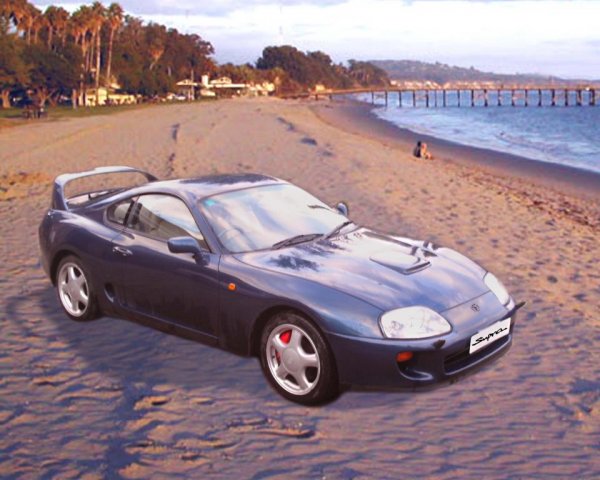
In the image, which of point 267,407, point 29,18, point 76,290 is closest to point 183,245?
point 267,407

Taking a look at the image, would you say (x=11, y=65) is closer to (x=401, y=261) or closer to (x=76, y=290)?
(x=76, y=290)

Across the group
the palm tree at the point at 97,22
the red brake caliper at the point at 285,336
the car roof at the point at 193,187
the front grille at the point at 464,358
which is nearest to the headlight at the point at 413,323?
the front grille at the point at 464,358

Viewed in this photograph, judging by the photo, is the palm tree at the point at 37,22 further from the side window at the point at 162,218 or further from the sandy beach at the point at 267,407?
the side window at the point at 162,218

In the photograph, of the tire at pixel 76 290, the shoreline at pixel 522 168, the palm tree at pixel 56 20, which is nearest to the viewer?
the tire at pixel 76 290

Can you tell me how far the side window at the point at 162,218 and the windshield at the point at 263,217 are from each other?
0.17 m

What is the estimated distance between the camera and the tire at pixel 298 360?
445 centimetres

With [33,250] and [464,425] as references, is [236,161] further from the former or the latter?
[464,425]

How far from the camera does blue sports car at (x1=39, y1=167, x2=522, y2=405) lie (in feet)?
14.3

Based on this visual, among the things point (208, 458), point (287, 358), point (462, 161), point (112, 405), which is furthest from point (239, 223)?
point (462, 161)

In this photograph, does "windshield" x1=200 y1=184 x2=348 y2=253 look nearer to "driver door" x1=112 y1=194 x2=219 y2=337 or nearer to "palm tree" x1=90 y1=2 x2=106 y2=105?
"driver door" x1=112 y1=194 x2=219 y2=337

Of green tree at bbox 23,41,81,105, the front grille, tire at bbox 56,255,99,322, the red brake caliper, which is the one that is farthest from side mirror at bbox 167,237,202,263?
green tree at bbox 23,41,81,105

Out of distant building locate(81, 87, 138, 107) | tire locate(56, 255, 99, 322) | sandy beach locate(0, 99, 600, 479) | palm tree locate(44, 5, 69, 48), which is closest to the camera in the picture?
sandy beach locate(0, 99, 600, 479)

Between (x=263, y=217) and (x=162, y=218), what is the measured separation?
839 mm

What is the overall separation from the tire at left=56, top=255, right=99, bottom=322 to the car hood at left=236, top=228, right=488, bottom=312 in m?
1.92
